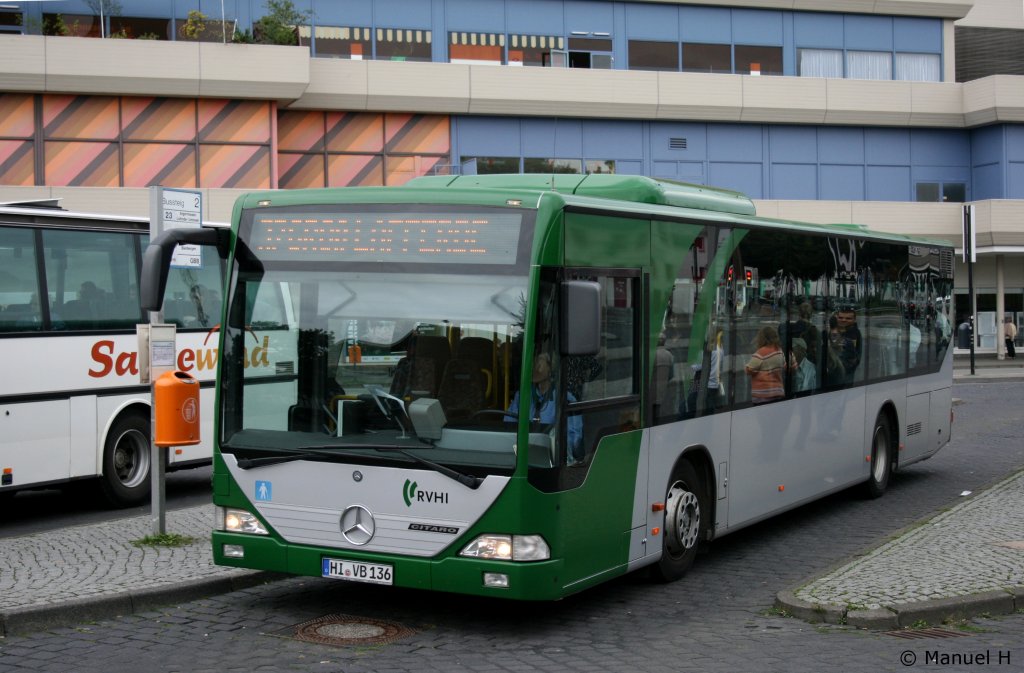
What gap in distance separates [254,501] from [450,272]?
2.02 meters

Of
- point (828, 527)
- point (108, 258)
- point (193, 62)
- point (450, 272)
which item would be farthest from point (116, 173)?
point (450, 272)

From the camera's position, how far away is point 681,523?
9.32 m

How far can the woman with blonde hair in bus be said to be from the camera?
→ 10.7 m

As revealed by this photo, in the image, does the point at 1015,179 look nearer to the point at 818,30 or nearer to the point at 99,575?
the point at 818,30

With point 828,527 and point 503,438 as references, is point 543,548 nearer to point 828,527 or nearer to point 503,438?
point 503,438

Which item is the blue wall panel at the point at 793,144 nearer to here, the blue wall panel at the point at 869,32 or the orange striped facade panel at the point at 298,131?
the blue wall panel at the point at 869,32

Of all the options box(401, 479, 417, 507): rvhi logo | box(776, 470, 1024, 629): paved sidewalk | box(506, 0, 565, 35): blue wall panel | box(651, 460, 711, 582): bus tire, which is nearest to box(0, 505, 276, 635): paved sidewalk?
box(401, 479, 417, 507): rvhi logo

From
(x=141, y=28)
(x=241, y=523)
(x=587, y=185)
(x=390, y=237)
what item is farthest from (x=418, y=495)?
(x=141, y=28)

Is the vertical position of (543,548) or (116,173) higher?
(116,173)

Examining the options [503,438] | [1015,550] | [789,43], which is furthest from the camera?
[789,43]

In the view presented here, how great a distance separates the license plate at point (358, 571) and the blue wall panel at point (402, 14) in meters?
33.6

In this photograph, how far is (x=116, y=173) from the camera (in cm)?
3481

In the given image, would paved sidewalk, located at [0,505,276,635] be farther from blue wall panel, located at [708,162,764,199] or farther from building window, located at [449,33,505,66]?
blue wall panel, located at [708,162,764,199]

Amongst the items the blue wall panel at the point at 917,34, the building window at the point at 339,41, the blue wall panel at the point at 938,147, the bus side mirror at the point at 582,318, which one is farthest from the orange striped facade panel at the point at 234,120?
the bus side mirror at the point at 582,318
